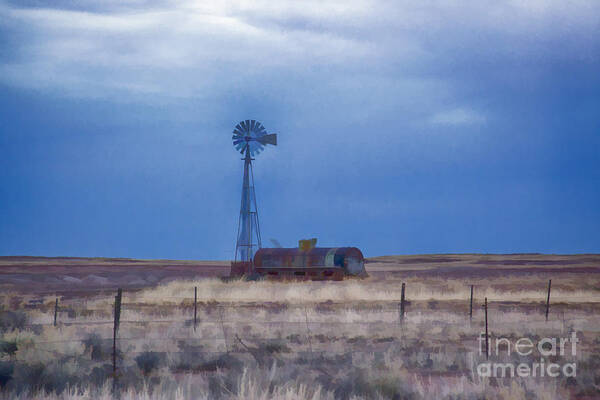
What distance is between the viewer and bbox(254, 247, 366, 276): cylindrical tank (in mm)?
49312

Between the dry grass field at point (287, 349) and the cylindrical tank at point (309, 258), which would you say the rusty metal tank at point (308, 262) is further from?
the dry grass field at point (287, 349)

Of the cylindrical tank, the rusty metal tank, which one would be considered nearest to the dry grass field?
the rusty metal tank

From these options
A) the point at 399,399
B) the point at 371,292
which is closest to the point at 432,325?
the point at 399,399

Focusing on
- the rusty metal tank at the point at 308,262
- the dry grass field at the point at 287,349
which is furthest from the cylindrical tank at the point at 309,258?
the dry grass field at the point at 287,349

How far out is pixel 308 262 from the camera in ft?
162

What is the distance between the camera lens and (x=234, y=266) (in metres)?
49.6

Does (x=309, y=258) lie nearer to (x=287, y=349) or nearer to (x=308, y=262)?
(x=308, y=262)

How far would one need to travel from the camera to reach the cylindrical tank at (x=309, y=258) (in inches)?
1941

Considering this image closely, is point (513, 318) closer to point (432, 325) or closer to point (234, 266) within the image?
point (432, 325)

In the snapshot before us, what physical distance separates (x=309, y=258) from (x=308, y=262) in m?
0.33

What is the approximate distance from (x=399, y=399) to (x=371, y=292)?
26.4m

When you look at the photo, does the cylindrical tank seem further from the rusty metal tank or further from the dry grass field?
the dry grass field

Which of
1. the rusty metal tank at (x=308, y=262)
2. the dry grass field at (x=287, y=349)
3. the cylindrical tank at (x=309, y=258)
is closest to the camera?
the dry grass field at (x=287, y=349)

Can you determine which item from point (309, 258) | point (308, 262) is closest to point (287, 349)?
point (308, 262)
